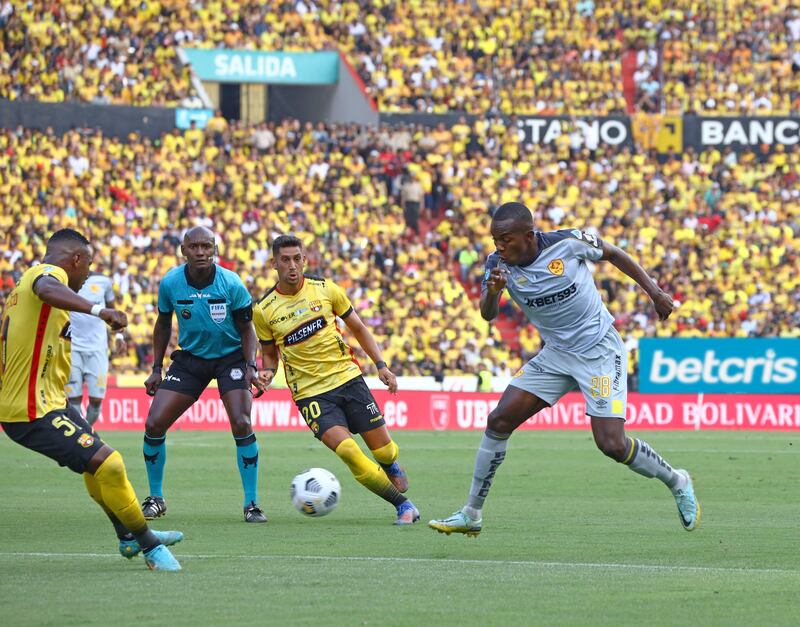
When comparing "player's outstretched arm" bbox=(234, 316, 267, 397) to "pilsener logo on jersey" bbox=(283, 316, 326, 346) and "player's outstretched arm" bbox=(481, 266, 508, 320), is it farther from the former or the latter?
"player's outstretched arm" bbox=(481, 266, 508, 320)

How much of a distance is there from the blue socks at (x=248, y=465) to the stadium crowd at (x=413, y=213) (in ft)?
62.8

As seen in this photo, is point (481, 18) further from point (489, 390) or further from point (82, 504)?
point (82, 504)

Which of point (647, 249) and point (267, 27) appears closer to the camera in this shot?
point (647, 249)

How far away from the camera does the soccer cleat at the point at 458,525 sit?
11508 mm

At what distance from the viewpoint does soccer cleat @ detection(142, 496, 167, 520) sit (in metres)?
13.7

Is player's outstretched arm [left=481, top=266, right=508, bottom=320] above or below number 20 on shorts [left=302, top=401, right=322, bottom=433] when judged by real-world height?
above

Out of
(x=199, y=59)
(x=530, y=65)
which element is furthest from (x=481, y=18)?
(x=199, y=59)

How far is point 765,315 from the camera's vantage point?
36.2 metres

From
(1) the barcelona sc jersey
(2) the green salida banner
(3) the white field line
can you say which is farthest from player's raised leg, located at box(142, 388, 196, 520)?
(2) the green salida banner

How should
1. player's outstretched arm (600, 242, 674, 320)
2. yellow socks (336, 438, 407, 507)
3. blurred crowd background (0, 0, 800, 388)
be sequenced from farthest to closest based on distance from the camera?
blurred crowd background (0, 0, 800, 388) < yellow socks (336, 438, 407, 507) < player's outstretched arm (600, 242, 674, 320)

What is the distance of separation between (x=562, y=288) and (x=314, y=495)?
9.73ft

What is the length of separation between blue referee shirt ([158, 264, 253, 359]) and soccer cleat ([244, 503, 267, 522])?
1384 millimetres

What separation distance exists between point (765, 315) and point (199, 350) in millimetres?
24545

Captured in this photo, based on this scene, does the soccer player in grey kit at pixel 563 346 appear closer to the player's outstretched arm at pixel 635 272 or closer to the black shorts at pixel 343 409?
the player's outstretched arm at pixel 635 272
